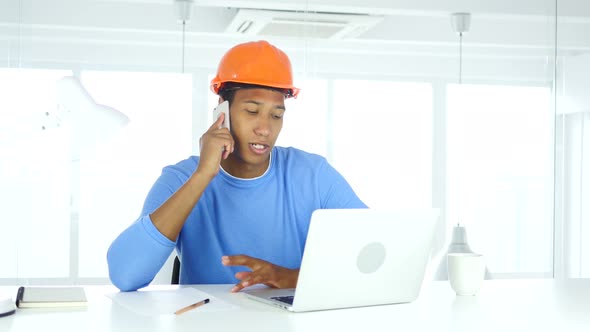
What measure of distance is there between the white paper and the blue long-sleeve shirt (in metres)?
0.43

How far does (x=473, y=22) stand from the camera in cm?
492

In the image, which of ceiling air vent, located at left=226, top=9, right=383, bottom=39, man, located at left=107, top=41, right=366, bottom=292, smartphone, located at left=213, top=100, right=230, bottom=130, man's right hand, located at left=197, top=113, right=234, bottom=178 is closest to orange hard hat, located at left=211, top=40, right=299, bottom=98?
man, located at left=107, top=41, right=366, bottom=292

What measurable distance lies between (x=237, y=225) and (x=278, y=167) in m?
0.26

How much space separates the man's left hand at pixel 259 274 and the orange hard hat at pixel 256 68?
0.66 m

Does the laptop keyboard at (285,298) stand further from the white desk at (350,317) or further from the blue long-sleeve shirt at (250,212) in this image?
the blue long-sleeve shirt at (250,212)

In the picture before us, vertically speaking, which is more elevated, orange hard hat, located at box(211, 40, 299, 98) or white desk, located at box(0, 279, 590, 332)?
orange hard hat, located at box(211, 40, 299, 98)

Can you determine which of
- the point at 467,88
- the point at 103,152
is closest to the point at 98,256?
the point at 103,152

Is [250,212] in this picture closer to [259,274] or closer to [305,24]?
[259,274]

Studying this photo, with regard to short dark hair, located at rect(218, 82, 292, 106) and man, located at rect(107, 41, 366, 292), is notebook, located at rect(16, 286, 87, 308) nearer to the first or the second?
man, located at rect(107, 41, 366, 292)

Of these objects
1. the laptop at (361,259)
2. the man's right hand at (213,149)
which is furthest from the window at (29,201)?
Result: the laptop at (361,259)

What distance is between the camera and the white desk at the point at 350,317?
1.49 m

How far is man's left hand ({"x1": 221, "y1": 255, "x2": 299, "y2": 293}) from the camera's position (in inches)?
78.7

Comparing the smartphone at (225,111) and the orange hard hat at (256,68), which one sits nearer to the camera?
the smartphone at (225,111)

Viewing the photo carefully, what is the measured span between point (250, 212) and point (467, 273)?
31.2 inches
